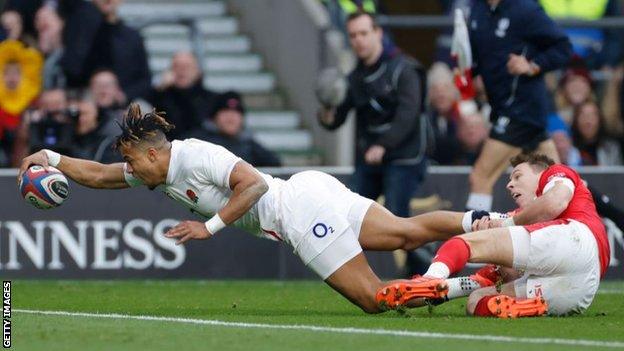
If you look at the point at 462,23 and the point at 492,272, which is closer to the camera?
the point at 492,272

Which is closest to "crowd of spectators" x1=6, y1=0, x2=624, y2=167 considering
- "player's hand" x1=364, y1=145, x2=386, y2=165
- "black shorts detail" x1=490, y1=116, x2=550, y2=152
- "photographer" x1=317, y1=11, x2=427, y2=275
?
"photographer" x1=317, y1=11, x2=427, y2=275

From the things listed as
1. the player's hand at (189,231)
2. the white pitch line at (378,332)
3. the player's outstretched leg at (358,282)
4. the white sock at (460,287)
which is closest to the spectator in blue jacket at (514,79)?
the white sock at (460,287)

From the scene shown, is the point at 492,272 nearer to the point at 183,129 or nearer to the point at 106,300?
the point at 106,300

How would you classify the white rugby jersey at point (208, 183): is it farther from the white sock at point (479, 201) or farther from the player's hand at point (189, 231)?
the white sock at point (479, 201)

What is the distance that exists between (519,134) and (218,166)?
12.3ft

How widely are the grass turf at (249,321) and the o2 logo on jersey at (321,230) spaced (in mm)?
526

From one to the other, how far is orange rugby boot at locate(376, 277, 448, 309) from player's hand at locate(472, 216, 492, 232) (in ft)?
2.90

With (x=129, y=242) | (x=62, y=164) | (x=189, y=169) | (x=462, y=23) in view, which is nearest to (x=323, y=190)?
(x=189, y=169)

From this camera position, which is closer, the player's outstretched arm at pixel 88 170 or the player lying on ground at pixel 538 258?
the player lying on ground at pixel 538 258

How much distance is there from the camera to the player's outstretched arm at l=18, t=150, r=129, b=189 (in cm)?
1117

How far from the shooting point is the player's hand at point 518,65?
529 inches

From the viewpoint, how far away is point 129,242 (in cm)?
1530

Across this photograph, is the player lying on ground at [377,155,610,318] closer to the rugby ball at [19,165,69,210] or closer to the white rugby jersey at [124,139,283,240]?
the white rugby jersey at [124,139,283,240]

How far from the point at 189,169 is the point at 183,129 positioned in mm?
6238
